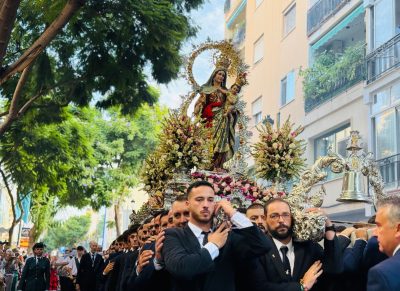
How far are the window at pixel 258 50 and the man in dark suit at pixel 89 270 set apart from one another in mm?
16351

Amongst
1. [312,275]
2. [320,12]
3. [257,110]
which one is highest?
[320,12]

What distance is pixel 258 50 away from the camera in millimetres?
29203

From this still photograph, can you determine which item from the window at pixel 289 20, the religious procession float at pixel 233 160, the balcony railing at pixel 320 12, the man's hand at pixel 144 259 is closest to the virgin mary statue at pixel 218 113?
the religious procession float at pixel 233 160

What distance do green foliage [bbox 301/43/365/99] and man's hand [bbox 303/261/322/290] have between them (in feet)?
50.0

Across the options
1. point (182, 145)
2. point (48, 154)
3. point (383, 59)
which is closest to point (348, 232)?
point (182, 145)

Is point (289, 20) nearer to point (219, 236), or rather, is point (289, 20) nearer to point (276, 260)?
point (276, 260)

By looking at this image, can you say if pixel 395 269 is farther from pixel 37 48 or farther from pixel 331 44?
pixel 331 44

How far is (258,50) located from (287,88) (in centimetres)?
476

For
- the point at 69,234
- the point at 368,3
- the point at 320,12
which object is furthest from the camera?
the point at 69,234

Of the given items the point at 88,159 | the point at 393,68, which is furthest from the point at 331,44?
the point at 88,159

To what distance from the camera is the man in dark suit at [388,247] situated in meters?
2.72

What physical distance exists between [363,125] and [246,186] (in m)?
11.1

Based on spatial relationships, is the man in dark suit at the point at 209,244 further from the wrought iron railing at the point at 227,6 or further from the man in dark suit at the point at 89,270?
the wrought iron railing at the point at 227,6

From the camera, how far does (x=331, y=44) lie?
21750 millimetres
